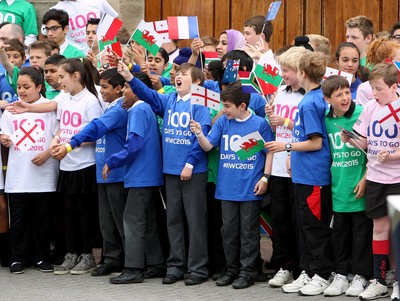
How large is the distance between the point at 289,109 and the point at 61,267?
256 cm

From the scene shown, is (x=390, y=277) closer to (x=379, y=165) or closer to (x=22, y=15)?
(x=379, y=165)

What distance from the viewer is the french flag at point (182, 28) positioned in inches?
368

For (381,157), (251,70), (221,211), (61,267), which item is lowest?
(61,267)

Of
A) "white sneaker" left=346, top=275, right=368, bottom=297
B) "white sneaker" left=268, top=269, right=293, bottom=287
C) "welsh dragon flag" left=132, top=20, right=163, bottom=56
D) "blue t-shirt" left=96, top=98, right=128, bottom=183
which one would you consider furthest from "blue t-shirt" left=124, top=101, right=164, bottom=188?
"white sneaker" left=346, top=275, right=368, bottom=297

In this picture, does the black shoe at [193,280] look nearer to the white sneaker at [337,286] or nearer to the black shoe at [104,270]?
the black shoe at [104,270]

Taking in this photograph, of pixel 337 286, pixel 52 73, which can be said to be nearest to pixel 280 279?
pixel 337 286

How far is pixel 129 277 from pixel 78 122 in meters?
1.46

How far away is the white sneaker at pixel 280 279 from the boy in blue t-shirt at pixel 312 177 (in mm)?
207

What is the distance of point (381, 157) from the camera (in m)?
7.54

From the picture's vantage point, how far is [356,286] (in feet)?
25.9

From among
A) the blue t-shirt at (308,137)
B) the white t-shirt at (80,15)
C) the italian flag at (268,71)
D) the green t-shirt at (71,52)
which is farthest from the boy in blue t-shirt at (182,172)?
the white t-shirt at (80,15)

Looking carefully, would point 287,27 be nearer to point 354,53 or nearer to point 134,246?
point 354,53

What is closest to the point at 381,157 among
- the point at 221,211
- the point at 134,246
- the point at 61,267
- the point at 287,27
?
the point at 221,211

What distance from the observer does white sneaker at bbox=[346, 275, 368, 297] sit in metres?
7.86
